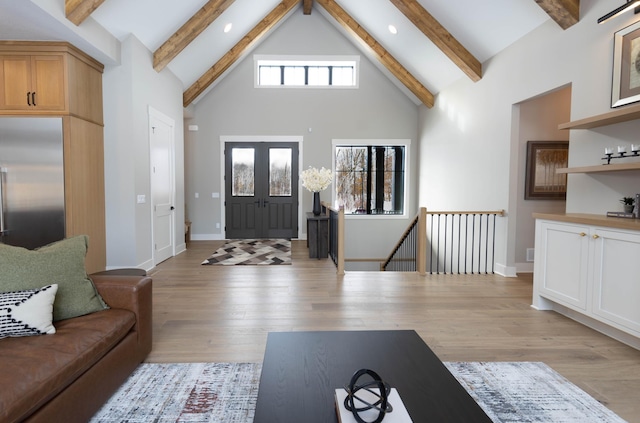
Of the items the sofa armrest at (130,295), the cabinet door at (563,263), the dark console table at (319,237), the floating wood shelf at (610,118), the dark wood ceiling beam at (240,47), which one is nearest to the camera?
the sofa armrest at (130,295)

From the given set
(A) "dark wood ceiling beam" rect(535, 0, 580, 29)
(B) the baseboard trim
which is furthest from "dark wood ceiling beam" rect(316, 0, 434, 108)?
(B) the baseboard trim

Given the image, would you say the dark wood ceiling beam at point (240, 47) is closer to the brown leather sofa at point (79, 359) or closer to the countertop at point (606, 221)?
the brown leather sofa at point (79, 359)

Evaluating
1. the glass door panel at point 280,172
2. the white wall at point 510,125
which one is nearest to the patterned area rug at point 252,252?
the glass door panel at point 280,172

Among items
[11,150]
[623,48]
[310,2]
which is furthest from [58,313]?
[310,2]

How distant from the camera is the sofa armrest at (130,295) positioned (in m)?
2.24

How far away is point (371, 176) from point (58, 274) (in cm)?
727

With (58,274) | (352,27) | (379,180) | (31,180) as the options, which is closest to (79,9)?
(31,180)

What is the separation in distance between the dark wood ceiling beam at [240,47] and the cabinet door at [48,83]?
3.31 metres

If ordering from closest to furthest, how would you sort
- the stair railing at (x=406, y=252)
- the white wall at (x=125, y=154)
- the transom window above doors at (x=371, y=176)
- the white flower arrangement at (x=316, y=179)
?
the white wall at (x=125, y=154) < the white flower arrangement at (x=316, y=179) < the stair railing at (x=406, y=252) < the transom window above doors at (x=371, y=176)

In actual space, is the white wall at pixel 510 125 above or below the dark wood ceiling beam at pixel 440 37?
below

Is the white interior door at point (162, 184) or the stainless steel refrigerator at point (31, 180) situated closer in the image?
the stainless steel refrigerator at point (31, 180)

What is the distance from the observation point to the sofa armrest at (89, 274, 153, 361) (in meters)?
2.24

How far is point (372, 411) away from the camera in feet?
4.07

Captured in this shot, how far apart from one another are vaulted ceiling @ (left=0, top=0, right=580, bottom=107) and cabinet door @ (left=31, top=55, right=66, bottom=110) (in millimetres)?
288
